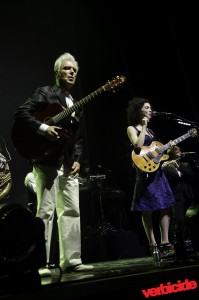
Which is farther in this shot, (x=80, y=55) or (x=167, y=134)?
(x=80, y=55)

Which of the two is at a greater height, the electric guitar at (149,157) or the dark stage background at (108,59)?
the dark stage background at (108,59)

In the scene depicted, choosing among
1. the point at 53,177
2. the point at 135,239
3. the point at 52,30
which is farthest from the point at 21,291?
the point at 52,30

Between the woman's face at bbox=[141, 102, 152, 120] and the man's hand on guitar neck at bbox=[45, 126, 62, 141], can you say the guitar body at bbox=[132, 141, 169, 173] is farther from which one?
the man's hand on guitar neck at bbox=[45, 126, 62, 141]

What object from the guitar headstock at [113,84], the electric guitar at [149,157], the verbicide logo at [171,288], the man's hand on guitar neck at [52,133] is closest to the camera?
the verbicide logo at [171,288]

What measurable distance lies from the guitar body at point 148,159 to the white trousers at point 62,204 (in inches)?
48.6

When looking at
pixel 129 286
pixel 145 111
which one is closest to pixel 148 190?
pixel 145 111

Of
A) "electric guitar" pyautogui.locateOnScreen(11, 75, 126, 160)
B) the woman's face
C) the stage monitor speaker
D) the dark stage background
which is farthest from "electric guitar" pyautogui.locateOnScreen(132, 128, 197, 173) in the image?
the stage monitor speaker

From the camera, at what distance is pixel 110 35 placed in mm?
7906

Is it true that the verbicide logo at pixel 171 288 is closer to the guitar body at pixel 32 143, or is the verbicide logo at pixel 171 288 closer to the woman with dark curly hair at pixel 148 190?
the guitar body at pixel 32 143

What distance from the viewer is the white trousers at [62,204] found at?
3.16 m

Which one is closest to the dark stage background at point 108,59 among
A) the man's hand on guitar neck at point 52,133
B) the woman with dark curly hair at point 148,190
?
the woman with dark curly hair at point 148,190

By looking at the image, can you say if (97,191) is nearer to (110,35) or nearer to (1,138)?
(1,138)

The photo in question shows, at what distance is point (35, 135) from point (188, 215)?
5.05 feet

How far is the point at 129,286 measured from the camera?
2.10 metres
